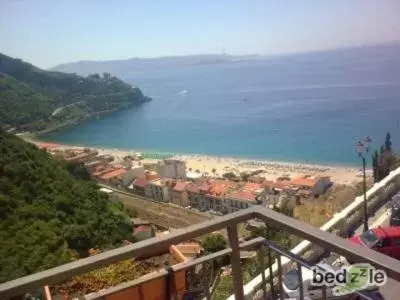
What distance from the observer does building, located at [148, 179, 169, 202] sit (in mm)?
Answer: 31734

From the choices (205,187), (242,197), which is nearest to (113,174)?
(205,187)

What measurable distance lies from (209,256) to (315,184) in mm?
27852

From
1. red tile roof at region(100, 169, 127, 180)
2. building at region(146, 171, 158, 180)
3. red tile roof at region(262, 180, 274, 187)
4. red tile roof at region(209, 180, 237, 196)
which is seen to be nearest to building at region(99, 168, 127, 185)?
red tile roof at region(100, 169, 127, 180)

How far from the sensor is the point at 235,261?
5.31 ft

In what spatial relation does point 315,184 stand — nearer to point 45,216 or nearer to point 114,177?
point 45,216

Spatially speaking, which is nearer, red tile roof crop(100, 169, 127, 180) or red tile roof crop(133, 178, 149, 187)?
red tile roof crop(133, 178, 149, 187)

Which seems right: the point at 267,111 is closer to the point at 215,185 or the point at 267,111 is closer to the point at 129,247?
the point at 215,185

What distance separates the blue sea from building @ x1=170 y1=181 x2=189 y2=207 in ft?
43.3

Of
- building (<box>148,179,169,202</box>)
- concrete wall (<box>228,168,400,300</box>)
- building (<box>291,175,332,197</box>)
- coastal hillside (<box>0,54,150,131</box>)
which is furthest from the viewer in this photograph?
coastal hillside (<box>0,54,150,131</box>)

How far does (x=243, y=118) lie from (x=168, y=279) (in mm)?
59428

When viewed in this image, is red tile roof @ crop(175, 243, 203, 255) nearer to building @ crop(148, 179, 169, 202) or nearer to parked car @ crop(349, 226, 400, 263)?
parked car @ crop(349, 226, 400, 263)

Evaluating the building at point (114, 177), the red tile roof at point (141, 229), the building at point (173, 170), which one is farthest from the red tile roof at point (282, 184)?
the building at point (114, 177)

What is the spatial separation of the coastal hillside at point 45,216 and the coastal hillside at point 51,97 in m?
45.2

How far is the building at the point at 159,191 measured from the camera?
31734 mm
